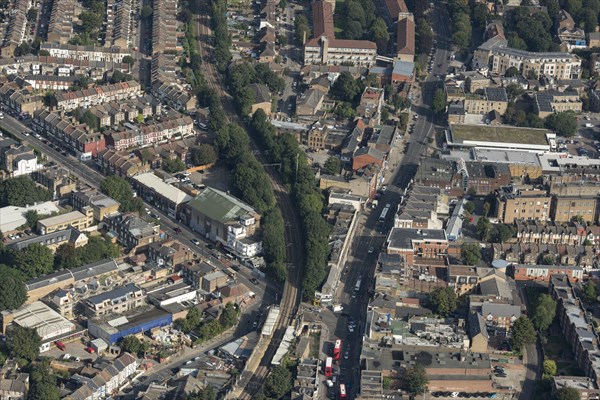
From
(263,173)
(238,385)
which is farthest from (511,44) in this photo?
(238,385)

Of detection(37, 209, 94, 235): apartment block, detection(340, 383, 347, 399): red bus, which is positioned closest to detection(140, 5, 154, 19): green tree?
detection(37, 209, 94, 235): apartment block

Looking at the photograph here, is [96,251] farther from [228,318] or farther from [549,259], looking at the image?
[549,259]

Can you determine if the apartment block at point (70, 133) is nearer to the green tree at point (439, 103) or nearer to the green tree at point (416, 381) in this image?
the green tree at point (439, 103)

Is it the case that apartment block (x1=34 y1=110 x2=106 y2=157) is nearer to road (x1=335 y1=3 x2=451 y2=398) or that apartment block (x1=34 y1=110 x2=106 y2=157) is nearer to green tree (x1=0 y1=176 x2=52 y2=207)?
green tree (x1=0 y1=176 x2=52 y2=207)

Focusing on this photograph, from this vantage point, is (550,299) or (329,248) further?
(329,248)

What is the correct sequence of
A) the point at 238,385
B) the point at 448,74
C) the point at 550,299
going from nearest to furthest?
the point at 238,385
the point at 550,299
the point at 448,74

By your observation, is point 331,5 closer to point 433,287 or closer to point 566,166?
point 566,166
